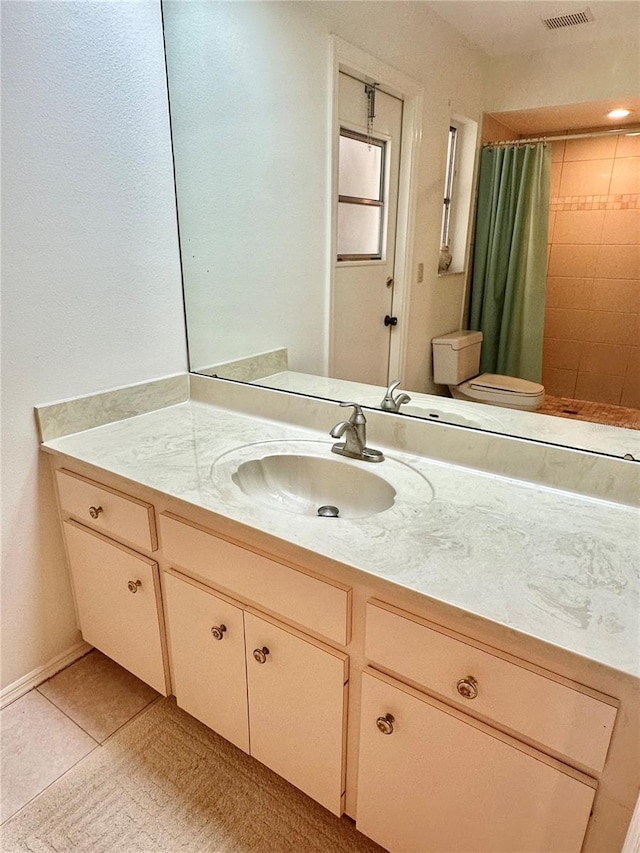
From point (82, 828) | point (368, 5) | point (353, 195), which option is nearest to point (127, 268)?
point (353, 195)

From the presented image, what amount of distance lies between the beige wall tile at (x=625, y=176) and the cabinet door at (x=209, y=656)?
45.9 inches

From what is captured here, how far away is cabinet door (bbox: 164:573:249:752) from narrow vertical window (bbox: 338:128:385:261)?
100 cm

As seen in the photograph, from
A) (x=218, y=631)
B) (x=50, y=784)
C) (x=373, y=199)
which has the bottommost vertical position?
(x=50, y=784)

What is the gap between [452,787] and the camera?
3.07ft

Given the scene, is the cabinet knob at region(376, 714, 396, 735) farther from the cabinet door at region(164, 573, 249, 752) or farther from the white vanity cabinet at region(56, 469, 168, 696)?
the white vanity cabinet at region(56, 469, 168, 696)

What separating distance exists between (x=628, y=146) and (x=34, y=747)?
2045 millimetres

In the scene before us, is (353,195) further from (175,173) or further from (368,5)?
(175,173)

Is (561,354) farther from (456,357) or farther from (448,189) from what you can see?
(448,189)

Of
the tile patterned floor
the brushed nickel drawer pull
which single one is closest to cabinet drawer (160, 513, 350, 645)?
the brushed nickel drawer pull

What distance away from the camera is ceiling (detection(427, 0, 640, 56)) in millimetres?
983

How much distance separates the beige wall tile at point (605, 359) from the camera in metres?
1.07

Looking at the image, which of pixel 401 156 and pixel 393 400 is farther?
pixel 393 400

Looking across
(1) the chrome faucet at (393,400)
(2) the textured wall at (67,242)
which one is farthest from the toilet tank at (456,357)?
(2) the textured wall at (67,242)

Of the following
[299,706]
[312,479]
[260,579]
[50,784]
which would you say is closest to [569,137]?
[312,479]
